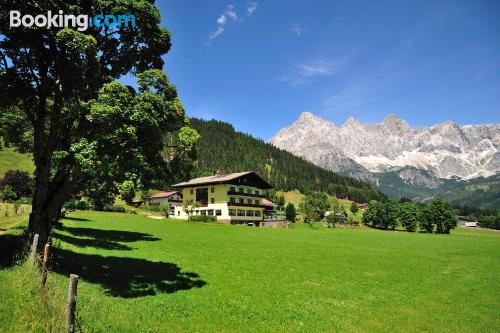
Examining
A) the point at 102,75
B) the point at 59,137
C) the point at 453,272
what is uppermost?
the point at 102,75

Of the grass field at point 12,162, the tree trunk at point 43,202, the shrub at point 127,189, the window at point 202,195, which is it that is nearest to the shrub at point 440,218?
the window at point 202,195

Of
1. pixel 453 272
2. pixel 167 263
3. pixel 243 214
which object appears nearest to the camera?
pixel 167 263

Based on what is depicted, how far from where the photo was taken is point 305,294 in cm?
1859

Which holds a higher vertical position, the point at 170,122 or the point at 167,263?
the point at 170,122

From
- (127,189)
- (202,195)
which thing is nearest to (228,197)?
(202,195)

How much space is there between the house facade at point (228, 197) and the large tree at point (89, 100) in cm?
7138

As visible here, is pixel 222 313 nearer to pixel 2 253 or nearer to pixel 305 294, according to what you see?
pixel 305 294

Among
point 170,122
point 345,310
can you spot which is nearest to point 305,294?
point 345,310

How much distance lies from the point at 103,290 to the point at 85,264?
248 inches

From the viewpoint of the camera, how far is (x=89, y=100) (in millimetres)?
15703

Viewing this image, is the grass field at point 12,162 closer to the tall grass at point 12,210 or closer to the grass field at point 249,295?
the tall grass at point 12,210

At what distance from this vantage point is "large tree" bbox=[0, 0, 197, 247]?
15.5 metres

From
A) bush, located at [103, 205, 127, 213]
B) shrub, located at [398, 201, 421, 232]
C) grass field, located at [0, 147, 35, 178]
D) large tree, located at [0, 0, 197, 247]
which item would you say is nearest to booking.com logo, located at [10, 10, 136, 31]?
large tree, located at [0, 0, 197, 247]

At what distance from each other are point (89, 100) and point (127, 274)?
35.4ft
